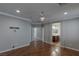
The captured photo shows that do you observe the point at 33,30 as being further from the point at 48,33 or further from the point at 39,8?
the point at 39,8

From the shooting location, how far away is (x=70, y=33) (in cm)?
480

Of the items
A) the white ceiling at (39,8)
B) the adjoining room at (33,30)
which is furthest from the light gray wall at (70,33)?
the white ceiling at (39,8)

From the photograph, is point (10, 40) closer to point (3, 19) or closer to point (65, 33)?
point (3, 19)

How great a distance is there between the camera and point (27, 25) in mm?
5605

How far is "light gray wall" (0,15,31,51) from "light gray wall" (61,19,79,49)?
2.40 m

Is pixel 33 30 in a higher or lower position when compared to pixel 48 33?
higher

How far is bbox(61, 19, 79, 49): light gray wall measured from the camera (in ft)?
14.5

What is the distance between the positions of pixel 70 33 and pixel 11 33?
3.25m

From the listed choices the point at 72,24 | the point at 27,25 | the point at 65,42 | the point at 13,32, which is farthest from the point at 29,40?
the point at 72,24

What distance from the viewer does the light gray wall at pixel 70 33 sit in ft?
14.5

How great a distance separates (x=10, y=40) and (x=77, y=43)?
11.3ft

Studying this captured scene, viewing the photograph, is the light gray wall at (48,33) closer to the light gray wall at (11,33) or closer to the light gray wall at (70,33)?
the light gray wall at (70,33)

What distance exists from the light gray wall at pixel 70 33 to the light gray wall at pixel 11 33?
7.86ft

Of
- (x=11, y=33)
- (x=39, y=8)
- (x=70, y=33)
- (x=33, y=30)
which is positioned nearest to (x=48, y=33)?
(x=33, y=30)
